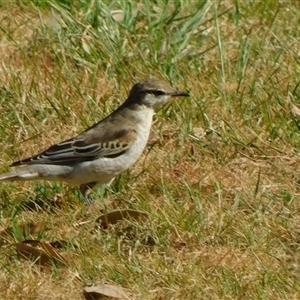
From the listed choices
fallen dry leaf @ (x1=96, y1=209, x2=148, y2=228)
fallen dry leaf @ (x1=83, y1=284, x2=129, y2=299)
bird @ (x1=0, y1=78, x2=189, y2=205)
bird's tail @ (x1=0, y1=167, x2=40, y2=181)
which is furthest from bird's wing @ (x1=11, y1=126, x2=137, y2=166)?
fallen dry leaf @ (x1=83, y1=284, x2=129, y2=299)

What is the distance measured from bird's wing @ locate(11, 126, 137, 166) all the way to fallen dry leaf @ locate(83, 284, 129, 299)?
165cm

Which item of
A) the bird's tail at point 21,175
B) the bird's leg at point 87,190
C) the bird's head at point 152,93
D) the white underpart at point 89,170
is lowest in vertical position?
the bird's leg at point 87,190

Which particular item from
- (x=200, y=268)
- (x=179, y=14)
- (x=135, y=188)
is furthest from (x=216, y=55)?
(x=200, y=268)

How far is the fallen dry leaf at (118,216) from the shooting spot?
7.94 m

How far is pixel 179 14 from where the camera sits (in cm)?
1095

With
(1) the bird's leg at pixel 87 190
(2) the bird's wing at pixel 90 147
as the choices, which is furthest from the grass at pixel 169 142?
(2) the bird's wing at pixel 90 147

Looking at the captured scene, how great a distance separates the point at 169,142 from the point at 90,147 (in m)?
0.71

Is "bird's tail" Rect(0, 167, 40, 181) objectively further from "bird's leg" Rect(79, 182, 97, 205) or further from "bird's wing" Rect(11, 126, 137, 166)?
"bird's leg" Rect(79, 182, 97, 205)

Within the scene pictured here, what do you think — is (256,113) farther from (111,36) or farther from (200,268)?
(200,268)

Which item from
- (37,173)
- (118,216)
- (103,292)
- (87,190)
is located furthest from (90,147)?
(103,292)

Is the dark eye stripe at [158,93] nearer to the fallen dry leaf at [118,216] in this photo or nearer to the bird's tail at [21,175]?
the bird's tail at [21,175]

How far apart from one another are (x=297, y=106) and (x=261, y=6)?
194 cm

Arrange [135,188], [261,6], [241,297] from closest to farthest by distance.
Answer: [241,297], [135,188], [261,6]

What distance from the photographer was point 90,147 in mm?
8820
